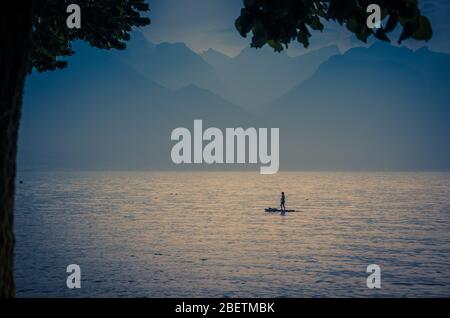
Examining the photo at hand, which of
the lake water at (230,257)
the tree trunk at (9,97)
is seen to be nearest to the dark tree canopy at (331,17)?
the tree trunk at (9,97)

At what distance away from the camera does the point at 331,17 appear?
6.33 meters

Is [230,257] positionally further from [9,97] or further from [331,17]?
[9,97]

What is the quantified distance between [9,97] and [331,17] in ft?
12.0

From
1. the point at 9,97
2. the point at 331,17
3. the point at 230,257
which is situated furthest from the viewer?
the point at 230,257

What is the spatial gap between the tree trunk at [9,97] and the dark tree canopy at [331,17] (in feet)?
7.93

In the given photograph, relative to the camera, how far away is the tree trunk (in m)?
4.71

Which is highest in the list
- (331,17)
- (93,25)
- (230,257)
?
(93,25)

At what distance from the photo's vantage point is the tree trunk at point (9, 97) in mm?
4707

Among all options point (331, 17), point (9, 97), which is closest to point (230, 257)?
point (331, 17)

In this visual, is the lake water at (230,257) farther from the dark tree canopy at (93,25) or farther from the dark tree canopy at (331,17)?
the dark tree canopy at (331,17)

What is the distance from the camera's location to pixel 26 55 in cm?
496

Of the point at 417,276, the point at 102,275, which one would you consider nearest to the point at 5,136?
the point at 102,275
